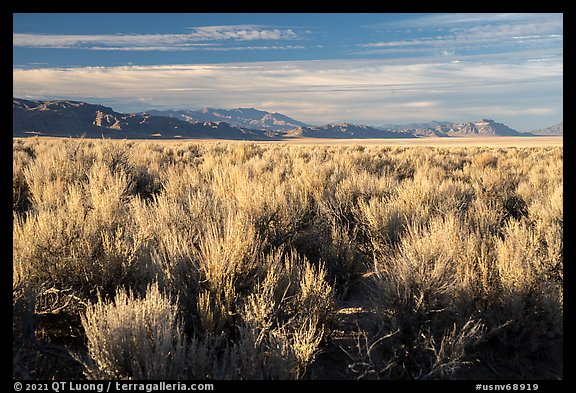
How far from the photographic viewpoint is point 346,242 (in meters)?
4.73

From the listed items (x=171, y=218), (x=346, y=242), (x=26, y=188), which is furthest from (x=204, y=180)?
(x=346, y=242)

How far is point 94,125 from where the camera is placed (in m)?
137

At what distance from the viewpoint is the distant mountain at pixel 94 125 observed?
120950 millimetres

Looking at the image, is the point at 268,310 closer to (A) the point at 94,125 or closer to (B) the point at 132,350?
(B) the point at 132,350

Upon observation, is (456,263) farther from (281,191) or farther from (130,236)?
(130,236)

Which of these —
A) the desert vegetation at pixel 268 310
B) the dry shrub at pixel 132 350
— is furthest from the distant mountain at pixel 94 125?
the dry shrub at pixel 132 350

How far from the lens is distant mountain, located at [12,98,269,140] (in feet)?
397

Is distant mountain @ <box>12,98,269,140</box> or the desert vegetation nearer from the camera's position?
the desert vegetation

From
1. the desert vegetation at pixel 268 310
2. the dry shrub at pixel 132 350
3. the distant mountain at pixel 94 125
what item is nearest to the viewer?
the dry shrub at pixel 132 350

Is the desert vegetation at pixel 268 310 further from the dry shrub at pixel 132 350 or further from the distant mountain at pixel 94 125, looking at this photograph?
Result: the distant mountain at pixel 94 125

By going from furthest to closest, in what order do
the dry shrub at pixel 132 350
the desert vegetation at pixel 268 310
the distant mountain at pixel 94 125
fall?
1. the distant mountain at pixel 94 125
2. the desert vegetation at pixel 268 310
3. the dry shrub at pixel 132 350

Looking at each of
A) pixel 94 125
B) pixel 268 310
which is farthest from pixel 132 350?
pixel 94 125

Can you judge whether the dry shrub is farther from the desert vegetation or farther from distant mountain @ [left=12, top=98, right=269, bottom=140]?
distant mountain @ [left=12, top=98, right=269, bottom=140]

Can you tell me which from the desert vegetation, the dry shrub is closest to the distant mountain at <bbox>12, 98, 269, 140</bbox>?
the desert vegetation
